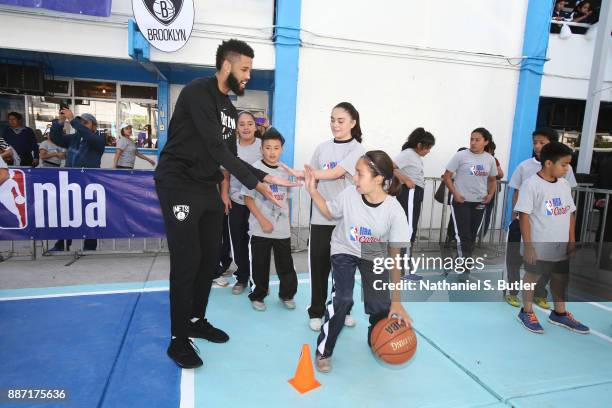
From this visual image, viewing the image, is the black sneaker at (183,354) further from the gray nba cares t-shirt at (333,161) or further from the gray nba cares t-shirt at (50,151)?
the gray nba cares t-shirt at (50,151)

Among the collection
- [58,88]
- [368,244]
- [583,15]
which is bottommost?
[368,244]

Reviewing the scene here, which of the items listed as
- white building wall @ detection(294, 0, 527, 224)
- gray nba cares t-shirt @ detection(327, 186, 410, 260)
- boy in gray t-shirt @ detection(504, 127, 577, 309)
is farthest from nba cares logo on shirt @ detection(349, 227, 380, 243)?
white building wall @ detection(294, 0, 527, 224)

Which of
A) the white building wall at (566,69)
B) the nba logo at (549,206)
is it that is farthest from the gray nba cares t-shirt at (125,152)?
the white building wall at (566,69)

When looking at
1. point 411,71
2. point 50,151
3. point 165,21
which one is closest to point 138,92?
point 50,151

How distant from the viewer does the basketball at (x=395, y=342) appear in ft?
9.25

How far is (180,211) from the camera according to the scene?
9.59 feet

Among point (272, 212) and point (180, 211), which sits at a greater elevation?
point (180, 211)

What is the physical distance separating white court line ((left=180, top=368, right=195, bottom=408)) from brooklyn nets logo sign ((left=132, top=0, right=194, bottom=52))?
6822 millimetres

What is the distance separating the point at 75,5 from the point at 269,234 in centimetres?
669

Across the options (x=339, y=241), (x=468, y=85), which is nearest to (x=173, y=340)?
(x=339, y=241)

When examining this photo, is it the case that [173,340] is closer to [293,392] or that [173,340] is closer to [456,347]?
[293,392]

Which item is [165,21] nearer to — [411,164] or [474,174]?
[411,164]

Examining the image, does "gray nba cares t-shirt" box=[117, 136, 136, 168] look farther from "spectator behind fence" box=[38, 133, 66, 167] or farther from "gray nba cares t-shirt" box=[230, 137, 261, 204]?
"gray nba cares t-shirt" box=[230, 137, 261, 204]

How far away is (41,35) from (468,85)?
9.66 meters
